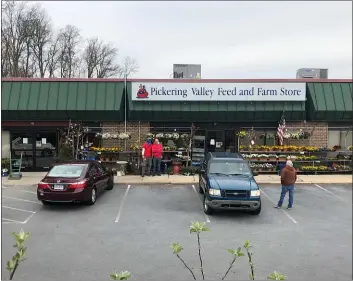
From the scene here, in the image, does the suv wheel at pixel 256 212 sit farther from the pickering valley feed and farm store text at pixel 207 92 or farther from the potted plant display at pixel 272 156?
the pickering valley feed and farm store text at pixel 207 92

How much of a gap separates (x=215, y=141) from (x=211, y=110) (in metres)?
1.96

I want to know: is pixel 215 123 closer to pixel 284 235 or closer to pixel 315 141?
pixel 315 141

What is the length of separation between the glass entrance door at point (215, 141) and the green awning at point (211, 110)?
910 mm

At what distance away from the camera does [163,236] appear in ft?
28.3

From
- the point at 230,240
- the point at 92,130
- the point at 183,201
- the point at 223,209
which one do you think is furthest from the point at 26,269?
the point at 92,130

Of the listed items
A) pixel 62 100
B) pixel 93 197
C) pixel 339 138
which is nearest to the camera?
pixel 93 197

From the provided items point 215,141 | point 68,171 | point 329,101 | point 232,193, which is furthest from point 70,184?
point 329,101

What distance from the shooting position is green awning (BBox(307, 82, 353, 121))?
734 inches

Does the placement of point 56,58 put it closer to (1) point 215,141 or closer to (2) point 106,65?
(2) point 106,65

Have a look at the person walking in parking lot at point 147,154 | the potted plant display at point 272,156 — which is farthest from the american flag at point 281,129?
the person walking in parking lot at point 147,154

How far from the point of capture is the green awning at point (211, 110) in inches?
739

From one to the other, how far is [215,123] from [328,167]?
634 cm

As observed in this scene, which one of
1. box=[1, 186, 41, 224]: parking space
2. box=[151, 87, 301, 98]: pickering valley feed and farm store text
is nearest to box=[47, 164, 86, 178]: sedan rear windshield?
box=[1, 186, 41, 224]: parking space

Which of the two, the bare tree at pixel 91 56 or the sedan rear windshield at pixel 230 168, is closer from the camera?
the sedan rear windshield at pixel 230 168
